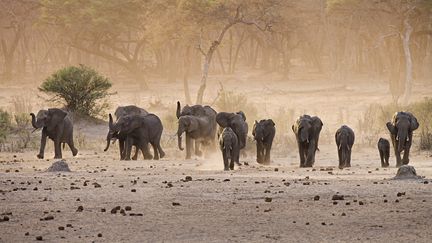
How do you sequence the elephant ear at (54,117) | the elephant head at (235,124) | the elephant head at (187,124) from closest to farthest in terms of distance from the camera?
the elephant head at (235,124) → the elephant ear at (54,117) → the elephant head at (187,124)

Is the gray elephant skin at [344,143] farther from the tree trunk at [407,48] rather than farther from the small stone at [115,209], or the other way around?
the tree trunk at [407,48]

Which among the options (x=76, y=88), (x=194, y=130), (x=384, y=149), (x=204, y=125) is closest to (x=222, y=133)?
(x=384, y=149)

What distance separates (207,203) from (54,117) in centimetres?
1193

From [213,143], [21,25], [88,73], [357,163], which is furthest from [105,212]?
[21,25]

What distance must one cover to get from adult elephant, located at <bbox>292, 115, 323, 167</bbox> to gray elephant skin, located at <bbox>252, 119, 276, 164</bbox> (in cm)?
97

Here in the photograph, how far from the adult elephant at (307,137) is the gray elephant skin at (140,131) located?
172 inches

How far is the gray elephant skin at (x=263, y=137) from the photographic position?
24.9 meters

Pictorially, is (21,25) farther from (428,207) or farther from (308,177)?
(428,207)

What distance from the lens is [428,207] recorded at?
14961 millimetres

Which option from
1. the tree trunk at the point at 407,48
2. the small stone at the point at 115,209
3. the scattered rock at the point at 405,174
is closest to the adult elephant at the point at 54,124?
the scattered rock at the point at 405,174

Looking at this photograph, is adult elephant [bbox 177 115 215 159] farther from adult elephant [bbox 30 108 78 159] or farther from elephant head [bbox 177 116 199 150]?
adult elephant [bbox 30 108 78 159]

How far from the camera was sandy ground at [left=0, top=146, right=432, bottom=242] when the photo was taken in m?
13.1

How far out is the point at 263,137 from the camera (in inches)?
984

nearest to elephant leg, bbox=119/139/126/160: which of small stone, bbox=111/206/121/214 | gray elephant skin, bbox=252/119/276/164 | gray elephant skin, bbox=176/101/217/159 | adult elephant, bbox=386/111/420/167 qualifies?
gray elephant skin, bbox=176/101/217/159
